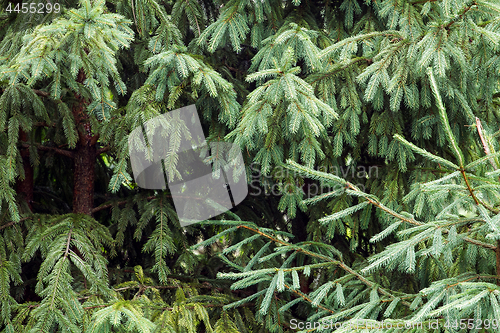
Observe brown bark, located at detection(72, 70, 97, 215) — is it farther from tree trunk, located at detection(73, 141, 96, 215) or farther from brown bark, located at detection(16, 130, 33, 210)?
brown bark, located at detection(16, 130, 33, 210)

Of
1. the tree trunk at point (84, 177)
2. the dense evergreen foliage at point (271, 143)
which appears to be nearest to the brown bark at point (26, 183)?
the dense evergreen foliage at point (271, 143)

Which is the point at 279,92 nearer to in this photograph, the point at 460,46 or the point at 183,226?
the point at 460,46

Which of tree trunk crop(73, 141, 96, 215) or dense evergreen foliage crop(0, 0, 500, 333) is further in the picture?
tree trunk crop(73, 141, 96, 215)

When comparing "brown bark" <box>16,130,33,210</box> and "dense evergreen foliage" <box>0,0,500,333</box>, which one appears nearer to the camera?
"dense evergreen foliage" <box>0,0,500,333</box>

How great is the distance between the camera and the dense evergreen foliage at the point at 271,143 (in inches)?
90.4

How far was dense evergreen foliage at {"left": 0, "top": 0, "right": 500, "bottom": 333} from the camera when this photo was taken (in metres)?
2.29

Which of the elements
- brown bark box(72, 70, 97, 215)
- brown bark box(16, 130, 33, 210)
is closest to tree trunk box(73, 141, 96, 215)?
brown bark box(72, 70, 97, 215)

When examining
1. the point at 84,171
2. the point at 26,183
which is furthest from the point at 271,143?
the point at 26,183

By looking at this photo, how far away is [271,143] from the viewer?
2.79 m

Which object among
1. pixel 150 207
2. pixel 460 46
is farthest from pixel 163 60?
pixel 460 46

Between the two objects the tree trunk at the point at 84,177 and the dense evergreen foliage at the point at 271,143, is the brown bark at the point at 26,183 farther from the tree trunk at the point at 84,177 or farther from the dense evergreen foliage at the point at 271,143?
the tree trunk at the point at 84,177

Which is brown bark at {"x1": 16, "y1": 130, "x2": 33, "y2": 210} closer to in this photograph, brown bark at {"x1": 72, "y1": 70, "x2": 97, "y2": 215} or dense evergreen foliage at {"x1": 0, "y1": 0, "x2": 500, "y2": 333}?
dense evergreen foliage at {"x1": 0, "y1": 0, "x2": 500, "y2": 333}

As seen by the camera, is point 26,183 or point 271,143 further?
point 26,183

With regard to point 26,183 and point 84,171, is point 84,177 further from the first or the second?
point 26,183
